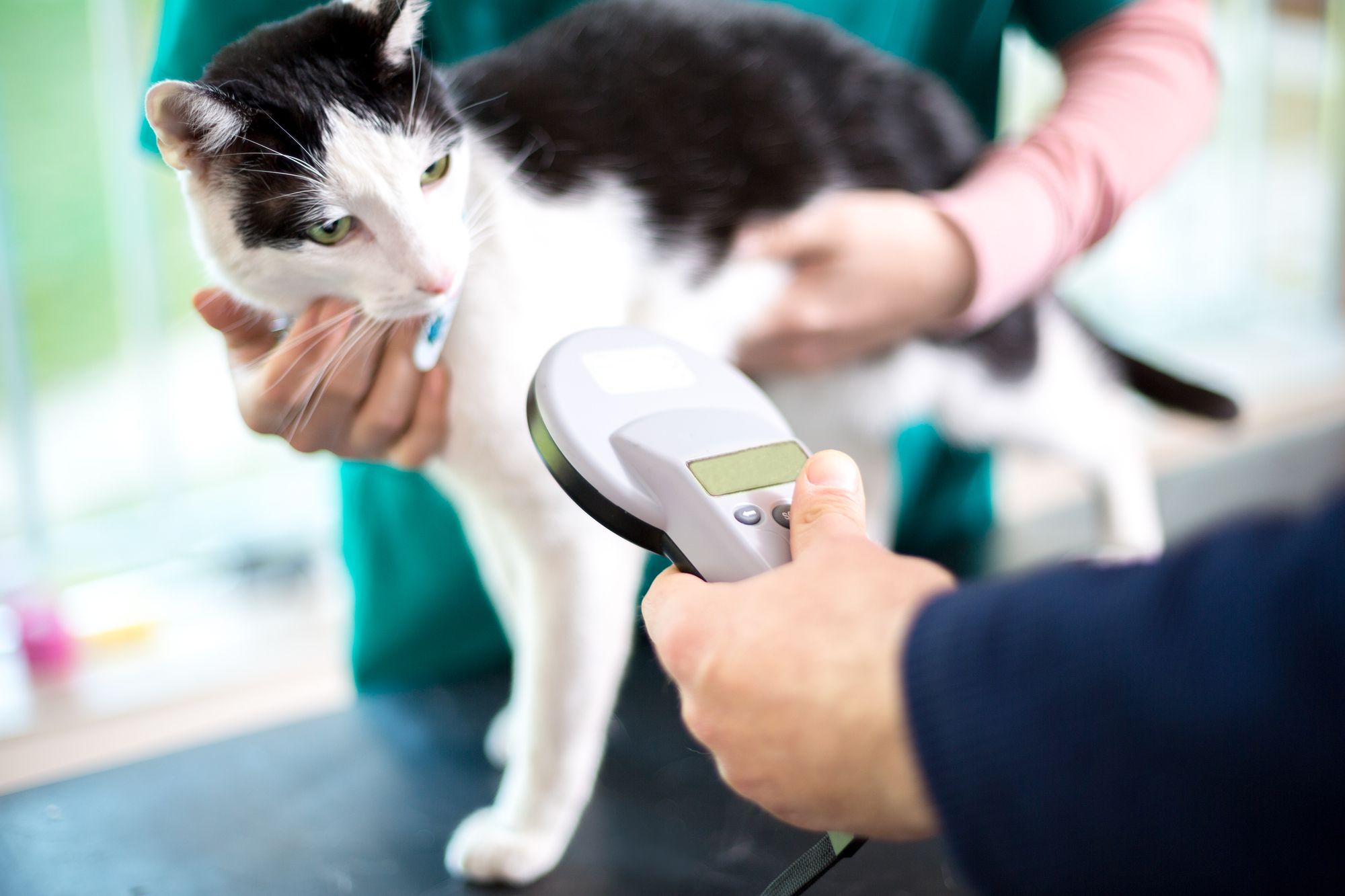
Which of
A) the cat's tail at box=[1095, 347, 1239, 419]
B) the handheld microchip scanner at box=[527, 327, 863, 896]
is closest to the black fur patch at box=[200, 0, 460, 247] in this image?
the handheld microchip scanner at box=[527, 327, 863, 896]

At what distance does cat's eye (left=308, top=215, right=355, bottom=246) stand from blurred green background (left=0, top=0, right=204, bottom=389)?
0.07 meters

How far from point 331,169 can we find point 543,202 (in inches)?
6.9

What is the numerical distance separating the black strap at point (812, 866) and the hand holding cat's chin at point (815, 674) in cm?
4

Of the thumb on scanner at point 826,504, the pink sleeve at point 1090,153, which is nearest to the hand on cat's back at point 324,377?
the thumb on scanner at point 826,504

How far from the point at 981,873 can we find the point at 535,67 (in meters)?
0.51

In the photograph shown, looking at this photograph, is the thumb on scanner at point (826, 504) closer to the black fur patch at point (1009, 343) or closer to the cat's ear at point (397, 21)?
the cat's ear at point (397, 21)

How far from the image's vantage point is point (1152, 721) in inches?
9.8

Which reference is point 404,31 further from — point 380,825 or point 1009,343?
point 1009,343

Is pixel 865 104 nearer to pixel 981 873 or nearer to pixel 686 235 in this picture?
pixel 686 235

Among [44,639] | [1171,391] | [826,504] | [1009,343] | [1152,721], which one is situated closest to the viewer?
[1152,721]

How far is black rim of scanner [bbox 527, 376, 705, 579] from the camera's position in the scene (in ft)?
1.23

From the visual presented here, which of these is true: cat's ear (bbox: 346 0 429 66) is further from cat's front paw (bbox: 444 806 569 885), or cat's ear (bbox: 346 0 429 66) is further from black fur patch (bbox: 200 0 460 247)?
cat's front paw (bbox: 444 806 569 885)

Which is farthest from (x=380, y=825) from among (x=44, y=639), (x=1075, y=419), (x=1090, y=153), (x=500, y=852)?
(x=1075, y=419)

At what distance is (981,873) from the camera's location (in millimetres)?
270
